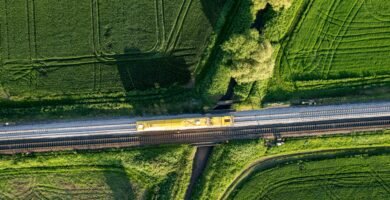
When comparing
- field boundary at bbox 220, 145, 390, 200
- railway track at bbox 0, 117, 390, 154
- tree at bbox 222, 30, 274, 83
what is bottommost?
field boundary at bbox 220, 145, 390, 200

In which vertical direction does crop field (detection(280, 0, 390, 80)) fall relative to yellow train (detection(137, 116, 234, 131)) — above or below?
above

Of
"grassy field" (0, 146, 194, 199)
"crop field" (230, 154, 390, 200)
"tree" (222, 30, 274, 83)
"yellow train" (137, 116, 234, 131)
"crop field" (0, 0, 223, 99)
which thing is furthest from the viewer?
"crop field" (230, 154, 390, 200)

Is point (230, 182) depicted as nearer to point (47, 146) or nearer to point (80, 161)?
point (80, 161)

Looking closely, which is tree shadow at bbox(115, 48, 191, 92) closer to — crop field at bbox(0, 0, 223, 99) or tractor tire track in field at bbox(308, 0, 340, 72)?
crop field at bbox(0, 0, 223, 99)

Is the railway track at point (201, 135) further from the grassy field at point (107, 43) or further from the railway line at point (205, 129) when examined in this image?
the grassy field at point (107, 43)

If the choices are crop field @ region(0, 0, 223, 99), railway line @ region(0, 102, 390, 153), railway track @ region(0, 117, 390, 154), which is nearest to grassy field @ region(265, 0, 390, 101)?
railway line @ region(0, 102, 390, 153)

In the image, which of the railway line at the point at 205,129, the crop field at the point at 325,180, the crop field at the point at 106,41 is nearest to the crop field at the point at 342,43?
the railway line at the point at 205,129

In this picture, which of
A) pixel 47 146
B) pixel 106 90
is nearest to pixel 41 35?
pixel 106 90
